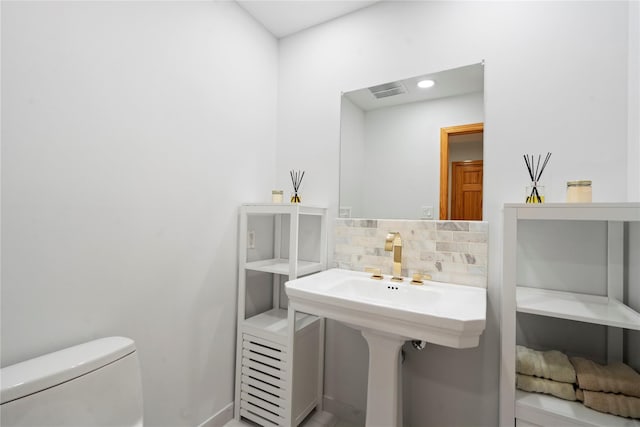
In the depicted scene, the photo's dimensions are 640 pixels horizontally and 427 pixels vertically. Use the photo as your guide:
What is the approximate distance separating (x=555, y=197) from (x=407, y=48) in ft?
3.65

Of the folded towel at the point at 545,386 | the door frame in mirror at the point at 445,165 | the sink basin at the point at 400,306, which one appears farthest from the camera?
the door frame in mirror at the point at 445,165

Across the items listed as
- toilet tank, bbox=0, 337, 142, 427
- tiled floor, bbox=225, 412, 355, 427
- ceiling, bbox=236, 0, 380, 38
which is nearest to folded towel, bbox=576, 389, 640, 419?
tiled floor, bbox=225, 412, 355, 427

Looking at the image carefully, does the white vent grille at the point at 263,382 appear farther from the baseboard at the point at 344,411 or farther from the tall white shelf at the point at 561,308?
the tall white shelf at the point at 561,308

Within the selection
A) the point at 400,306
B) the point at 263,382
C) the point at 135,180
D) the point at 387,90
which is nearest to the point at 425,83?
the point at 387,90

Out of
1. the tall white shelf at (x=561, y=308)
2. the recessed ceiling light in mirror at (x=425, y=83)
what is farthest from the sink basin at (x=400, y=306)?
the recessed ceiling light in mirror at (x=425, y=83)

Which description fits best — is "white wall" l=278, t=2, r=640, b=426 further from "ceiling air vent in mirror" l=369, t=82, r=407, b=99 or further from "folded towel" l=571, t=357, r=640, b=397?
"folded towel" l=571, t=357, r=640, b=397

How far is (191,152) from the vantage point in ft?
5.07

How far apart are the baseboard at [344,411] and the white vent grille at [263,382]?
0.37 m

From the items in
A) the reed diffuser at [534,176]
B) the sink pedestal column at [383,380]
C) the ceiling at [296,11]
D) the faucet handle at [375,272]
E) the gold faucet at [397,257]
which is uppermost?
the ceiling at [296,11]

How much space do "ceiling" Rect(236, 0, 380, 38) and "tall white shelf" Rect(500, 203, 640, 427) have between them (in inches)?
62.0

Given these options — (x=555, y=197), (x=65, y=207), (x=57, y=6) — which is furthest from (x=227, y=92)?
(x=555, y=197)

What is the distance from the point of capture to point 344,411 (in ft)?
5.79

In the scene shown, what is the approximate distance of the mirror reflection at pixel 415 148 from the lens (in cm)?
148

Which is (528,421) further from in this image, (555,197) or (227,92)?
(227,92)
